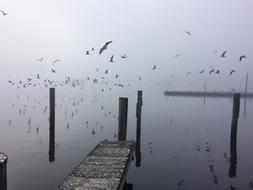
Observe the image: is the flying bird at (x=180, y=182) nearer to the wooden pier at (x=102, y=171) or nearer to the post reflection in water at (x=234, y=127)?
the wooden pier at (x=102, y=171)

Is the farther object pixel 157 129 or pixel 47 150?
pixel 157 129

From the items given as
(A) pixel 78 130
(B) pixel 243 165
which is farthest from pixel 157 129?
(B) pixel 243 165

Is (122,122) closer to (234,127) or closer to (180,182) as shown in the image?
(180,182)

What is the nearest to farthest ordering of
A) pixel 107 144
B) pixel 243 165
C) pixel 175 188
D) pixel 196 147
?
1. pixel 175 188
2. pixel 107 144
3. pixel 243 165
4. pixel 196 147

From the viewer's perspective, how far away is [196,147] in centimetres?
2373

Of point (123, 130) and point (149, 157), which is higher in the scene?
point (123, 130)

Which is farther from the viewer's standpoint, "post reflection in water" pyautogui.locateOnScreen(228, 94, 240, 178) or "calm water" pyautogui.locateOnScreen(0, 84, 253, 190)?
"post reflection in water" pyautogui.locateOnScreen(228, 94, 240, 178)

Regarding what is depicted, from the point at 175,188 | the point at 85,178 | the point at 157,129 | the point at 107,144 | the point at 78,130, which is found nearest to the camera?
the point at 85,178

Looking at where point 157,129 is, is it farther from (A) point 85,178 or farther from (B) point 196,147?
(A) point 85,178

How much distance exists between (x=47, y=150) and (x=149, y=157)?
230 inches

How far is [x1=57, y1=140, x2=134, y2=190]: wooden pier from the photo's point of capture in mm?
10080

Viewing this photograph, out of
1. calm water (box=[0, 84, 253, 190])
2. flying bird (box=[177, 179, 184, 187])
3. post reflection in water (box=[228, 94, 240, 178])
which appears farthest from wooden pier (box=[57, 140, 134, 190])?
post reflection in water (box=[228, 94, 240, 178])

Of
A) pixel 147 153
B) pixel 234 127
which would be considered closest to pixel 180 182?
pixel 147 153

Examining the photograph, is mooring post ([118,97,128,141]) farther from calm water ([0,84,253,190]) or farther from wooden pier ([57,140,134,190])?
wooden pier ([57,140,134,190])
